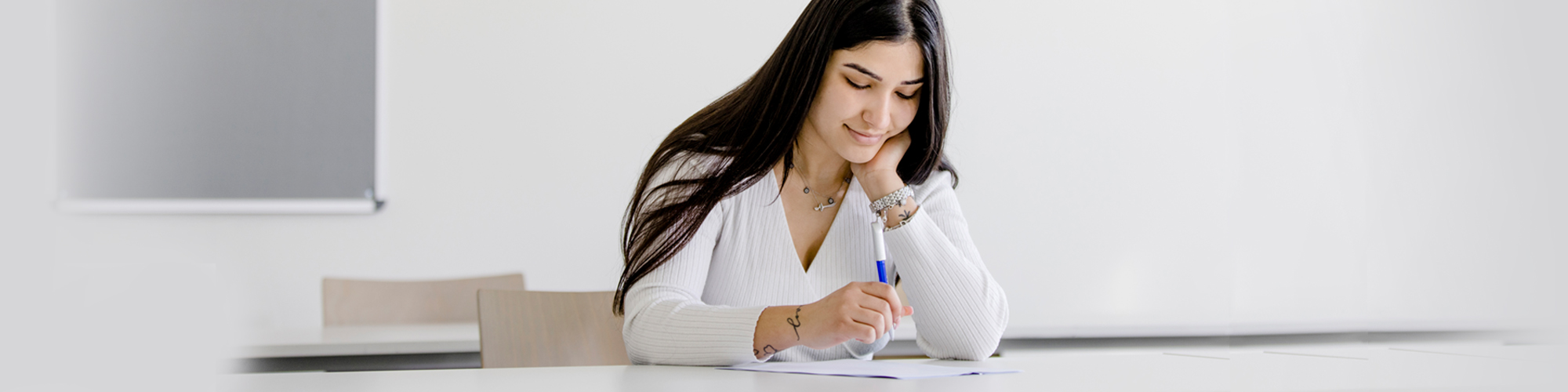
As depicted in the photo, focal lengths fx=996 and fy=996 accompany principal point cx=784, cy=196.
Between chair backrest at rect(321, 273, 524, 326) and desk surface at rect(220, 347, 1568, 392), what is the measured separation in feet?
4.39

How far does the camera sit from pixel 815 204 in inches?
54.0

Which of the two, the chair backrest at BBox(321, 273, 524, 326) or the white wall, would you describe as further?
the white wall

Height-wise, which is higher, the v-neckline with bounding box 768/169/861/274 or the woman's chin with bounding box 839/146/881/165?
the woman's chin with bounding box 839/146/881/165

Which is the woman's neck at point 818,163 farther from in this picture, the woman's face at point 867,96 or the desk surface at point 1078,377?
the desk surface at point 1078,377

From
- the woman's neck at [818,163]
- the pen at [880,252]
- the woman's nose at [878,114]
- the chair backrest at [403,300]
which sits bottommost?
the chair backrest at [403,300]

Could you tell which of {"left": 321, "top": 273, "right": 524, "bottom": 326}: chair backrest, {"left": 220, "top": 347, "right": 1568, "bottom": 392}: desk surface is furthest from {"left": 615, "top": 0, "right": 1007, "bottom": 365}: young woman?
{"left": 321, "top": 273, "right": 524, "bottom": 326}: chair backrest

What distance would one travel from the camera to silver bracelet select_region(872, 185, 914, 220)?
4.08ft

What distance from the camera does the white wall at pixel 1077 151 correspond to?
9.20ft

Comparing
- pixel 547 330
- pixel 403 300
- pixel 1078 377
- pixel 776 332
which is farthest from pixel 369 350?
pixel 1078 377

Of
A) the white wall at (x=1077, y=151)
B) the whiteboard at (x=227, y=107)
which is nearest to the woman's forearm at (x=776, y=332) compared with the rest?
the white wall at (x=1077, y=151)

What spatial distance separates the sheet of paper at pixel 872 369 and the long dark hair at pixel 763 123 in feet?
0.82

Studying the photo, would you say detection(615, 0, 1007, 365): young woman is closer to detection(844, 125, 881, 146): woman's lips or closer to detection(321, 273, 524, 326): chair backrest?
detection(844, 125, 881, 146): woman's lips

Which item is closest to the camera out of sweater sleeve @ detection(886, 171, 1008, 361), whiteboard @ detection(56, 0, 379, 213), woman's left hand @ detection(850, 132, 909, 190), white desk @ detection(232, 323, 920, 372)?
sweater sleeve @ detection(886, 171, 1008, 361)

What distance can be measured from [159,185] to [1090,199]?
8.86 feet
